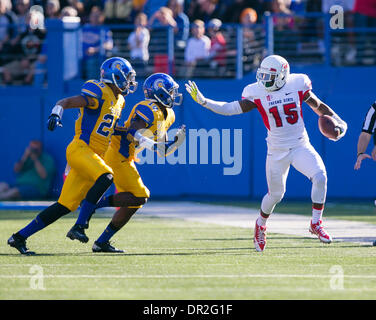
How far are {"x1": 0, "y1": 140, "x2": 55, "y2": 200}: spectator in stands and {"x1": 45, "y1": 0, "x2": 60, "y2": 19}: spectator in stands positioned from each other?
2.75 m

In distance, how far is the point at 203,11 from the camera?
1734 cm

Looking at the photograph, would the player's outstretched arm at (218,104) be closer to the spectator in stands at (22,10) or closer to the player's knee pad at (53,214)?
the player's knee pad at (53,214)

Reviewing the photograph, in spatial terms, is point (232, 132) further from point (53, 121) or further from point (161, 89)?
point (53, 121)

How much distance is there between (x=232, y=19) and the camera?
677 inches

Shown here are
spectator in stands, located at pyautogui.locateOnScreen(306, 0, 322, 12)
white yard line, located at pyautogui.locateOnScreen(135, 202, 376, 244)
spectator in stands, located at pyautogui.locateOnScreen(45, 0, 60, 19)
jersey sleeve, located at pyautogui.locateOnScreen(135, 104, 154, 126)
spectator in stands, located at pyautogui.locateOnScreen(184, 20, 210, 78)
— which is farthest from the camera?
spectator in stands, located at pyautogui.locateOnScreen(45, 0, 60, 19)

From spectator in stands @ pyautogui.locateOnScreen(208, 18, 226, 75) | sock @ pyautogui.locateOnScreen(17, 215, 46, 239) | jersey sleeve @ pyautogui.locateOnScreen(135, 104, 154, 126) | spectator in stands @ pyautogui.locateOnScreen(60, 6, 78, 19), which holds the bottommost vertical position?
sock @ pyautogui.locateOnScreen(17, 215, 46, 239)

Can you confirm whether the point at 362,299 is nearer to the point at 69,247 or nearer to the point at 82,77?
the point at 69,247

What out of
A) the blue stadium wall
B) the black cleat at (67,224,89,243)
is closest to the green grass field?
the black cleat at (67,224,89,243)

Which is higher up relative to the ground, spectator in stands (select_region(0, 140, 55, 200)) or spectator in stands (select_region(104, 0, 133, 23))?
spectator in stands (select_region(104, 0, 133, 23))

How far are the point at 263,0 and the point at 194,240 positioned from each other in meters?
8.76

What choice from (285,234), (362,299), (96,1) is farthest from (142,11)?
(362,299)

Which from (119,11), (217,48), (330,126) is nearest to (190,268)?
(330,126)

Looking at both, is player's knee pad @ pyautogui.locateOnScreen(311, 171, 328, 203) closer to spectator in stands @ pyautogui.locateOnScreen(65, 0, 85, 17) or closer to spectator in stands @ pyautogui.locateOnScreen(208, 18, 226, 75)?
spectator in stands @ pyautogui.locateOnScreen(208, 18, 226, 75)

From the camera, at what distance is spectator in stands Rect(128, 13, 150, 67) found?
16297mm
